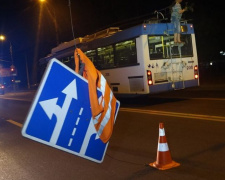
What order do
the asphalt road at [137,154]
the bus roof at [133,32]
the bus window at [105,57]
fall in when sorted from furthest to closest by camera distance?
the bus window at [105,57], the bus roof at [133,32], the asphalt road at [137,154]

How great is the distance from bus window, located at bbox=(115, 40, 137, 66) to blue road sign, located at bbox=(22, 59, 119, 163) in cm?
1058

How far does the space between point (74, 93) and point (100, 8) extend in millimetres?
39055

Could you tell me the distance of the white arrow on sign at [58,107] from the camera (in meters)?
2.71

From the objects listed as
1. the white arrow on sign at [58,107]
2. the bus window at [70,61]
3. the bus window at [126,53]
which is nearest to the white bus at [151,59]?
the bus window at [126,53]

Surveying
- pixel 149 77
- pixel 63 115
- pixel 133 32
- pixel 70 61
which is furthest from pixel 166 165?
pixel 70 61

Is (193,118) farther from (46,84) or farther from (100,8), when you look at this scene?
(100,8)

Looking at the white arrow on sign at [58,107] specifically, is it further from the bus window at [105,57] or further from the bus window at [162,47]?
the bus window at [105,57]

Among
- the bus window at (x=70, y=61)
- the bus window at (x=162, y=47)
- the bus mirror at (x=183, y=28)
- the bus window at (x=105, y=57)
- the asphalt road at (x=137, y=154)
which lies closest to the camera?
the asphalt road at (x=137, y=154)

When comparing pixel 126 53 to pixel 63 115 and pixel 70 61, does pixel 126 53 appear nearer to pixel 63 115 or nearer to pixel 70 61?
pixel 70 61

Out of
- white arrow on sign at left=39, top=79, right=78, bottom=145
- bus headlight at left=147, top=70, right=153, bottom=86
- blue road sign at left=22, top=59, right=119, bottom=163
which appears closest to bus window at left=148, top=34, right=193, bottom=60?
bus headlight at left=147, top=70, right=153, bottom=86

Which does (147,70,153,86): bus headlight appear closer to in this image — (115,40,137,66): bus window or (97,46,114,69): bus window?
(115,40,137,66): bus window

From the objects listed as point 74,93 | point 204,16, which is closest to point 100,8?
point 204,16

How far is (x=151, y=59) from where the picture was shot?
13.2 metres

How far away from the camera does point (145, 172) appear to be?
5.38 metres
